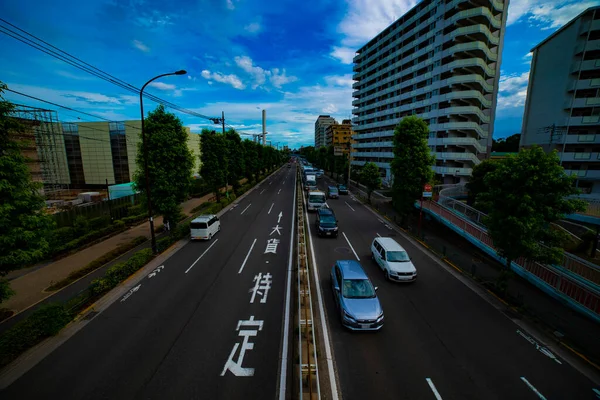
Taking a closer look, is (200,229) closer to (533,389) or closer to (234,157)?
(533,389)

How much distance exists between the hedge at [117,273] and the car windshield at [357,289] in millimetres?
12058

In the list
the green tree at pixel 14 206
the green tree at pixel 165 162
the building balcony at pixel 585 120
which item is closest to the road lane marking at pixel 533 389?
the green tree at pixel 14 206

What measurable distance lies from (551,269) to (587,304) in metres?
2.11

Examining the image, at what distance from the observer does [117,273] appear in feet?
46.4

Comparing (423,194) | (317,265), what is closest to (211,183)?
(317,265)

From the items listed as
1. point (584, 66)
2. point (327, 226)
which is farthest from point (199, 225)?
point (584, 66)

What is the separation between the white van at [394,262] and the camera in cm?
1411

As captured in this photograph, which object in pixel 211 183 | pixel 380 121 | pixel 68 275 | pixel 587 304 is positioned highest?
pixel 380 121

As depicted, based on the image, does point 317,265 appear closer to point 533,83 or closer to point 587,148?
point 587,148

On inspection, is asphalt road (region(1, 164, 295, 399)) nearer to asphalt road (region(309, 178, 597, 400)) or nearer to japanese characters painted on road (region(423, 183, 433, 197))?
asphalt road (region(309, 178, 597, 400))

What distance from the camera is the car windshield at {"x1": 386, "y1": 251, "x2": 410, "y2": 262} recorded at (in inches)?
589

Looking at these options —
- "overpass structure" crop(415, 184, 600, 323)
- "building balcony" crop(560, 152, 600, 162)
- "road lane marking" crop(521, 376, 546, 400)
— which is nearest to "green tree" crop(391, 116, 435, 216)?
"overpass structure" crop(415, 184, 600, 323)

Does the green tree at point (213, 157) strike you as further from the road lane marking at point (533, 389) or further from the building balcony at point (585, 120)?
the building balcony at point (585, 120)

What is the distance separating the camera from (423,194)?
2288cm
